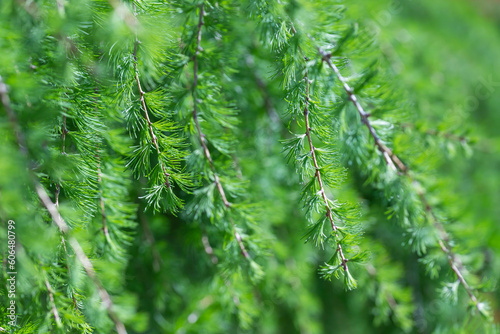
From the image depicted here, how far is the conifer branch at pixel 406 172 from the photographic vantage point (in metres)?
0.37

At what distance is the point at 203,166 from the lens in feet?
1.26

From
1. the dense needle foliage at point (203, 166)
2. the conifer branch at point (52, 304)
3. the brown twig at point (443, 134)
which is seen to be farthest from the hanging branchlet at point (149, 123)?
the brown twig at point (443, 134)

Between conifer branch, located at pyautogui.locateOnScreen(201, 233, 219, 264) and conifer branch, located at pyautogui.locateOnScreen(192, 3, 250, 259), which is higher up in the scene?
conifer branch, located at pyautogui.locateOnScreen(192, 3, 250, 259)

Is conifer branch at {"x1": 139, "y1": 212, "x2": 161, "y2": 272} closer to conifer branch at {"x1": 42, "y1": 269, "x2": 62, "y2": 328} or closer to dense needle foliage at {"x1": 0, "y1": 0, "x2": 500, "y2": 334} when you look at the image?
dense needle foliage at {"x1": 0, "y1": 0, "x2": 500, "y2": 334}

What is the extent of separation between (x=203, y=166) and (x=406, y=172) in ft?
0.81

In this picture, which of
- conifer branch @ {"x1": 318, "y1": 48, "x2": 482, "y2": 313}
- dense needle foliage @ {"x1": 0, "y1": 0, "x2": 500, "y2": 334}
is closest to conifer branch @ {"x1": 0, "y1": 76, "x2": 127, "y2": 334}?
dense needle foliage @ {"x1": 0, "y1": 0, "x2": 500, "y2": 334}

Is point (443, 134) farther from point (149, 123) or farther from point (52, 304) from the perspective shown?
point (52, 304)

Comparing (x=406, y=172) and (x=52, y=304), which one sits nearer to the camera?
(x=52, y=304)

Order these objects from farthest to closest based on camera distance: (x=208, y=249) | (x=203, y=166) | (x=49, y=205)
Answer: (x=208, y=249), (x=203, y=166), (x=49, y=205)

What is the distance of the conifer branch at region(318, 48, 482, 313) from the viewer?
37cm

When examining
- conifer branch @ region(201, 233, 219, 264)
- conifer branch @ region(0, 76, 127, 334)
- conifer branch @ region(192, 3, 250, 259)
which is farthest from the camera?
conifer branch @ region(201, 233, 219, 264)

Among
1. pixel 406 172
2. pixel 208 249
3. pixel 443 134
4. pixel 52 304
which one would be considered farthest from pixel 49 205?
pixel 443 134

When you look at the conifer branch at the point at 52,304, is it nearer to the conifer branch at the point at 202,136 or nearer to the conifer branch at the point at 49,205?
the conifer branch at the point at 49,205

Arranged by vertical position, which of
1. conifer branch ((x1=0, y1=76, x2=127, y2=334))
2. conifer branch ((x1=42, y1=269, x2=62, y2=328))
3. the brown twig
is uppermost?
the brown twig
